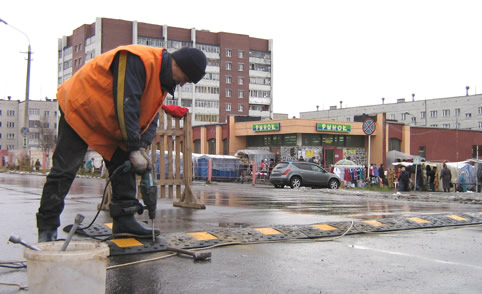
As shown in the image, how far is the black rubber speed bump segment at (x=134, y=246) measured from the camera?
13.1 feet

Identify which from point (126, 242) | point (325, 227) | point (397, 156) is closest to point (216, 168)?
point (397, 156)

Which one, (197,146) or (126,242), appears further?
(197,146)

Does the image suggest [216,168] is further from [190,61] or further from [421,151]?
[190,61]

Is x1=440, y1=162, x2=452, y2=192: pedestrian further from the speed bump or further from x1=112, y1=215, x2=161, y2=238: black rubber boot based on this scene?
x1=112, y1=215, x2=161, y2=238: black rubber boot

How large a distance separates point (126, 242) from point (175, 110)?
407 cm

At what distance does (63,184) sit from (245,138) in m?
45.9

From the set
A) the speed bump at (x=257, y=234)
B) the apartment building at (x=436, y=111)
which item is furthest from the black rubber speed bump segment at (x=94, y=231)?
the apartment building at (x=436, y=111)

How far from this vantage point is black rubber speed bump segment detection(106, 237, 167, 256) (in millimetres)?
3996

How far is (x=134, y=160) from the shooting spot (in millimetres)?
3695

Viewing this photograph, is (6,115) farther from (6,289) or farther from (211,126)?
(6,289)

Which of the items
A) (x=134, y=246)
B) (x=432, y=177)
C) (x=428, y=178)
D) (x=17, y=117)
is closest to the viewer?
(x=134, y=246)

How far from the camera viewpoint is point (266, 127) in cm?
4603

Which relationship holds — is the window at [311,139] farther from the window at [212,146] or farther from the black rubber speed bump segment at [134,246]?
the black rubber speed bump segment at [134,246]

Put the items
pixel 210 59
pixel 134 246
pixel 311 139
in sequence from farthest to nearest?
pixel 210 59, pixel 311 139, pixel 134 246
